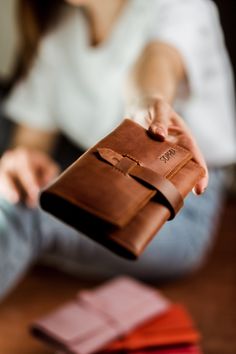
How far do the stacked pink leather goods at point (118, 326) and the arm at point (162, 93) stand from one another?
248mm

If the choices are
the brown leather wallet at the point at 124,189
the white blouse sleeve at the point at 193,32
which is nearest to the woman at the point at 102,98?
the white blouse sleeve at the point at 193,32

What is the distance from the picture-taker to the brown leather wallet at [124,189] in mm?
416

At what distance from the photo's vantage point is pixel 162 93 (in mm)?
565

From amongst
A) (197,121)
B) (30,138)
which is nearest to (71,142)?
(30,138)

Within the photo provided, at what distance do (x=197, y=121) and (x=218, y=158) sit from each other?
77 mm

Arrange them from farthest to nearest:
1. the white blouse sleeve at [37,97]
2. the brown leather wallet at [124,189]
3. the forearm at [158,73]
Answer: the white blouse sleeve at [37,97], the forearm at [158,73], the brown leather wallet at [124,189]

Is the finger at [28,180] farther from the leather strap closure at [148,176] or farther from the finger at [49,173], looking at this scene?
the leather strap closure at [148,176]

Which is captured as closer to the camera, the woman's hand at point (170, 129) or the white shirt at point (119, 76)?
the woman's hand at point (170, 129)

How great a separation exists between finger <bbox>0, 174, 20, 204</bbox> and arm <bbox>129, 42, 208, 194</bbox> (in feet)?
0.64

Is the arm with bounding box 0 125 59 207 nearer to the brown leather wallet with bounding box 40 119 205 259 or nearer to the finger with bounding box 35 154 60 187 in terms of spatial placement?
the finger with bounding box 35 154 60 187

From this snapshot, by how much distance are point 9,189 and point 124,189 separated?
380 mm

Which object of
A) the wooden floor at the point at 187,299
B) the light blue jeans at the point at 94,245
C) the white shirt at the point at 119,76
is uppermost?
the white shirt at the point at 119,76

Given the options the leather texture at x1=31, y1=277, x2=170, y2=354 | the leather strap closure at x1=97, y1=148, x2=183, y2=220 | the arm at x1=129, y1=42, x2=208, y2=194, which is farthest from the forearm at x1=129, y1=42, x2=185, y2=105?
the leather texture at x1=31, y1=277, x2=170, y2=354

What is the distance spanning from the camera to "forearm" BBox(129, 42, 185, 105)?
0.57m
